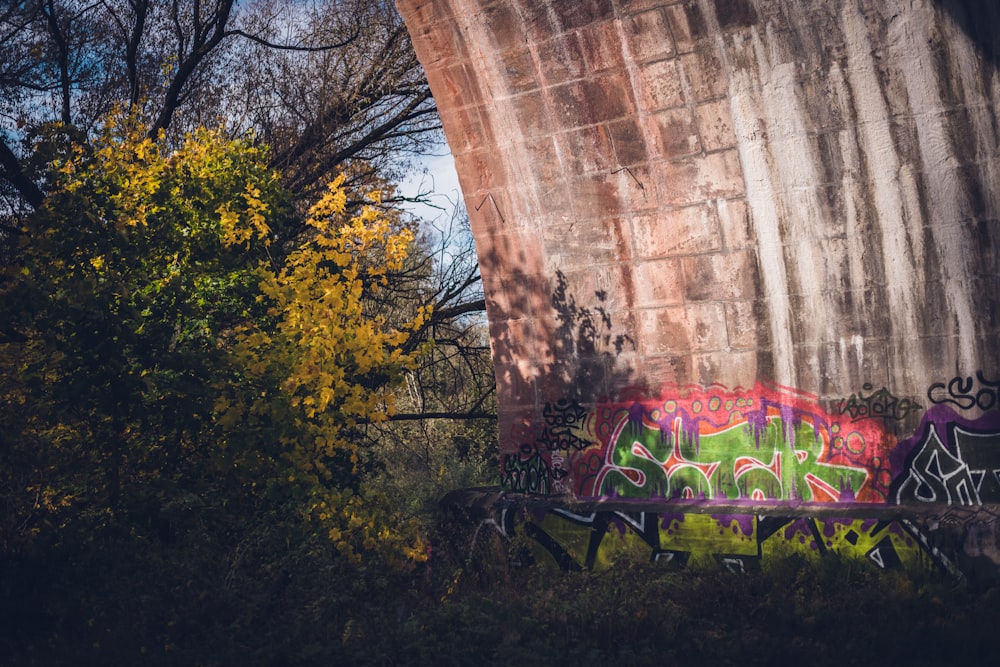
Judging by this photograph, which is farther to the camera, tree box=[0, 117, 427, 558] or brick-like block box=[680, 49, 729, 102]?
brick-like block box=[680, 49, 729, 102]

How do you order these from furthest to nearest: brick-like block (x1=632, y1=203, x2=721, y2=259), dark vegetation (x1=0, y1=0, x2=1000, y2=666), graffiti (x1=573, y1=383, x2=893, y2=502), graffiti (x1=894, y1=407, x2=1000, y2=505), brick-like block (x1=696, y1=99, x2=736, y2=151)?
brick-like block (x1=632, y1=203, x2=721, y2=259)
brick-like block (x1=696, y1=99, x2=736, y2=151)
graffiti (x1=573, y1=383, x2=893, y2=502)
graffiti (x1=894, y1=407, x2=1000, y2=505)
dark vegetation (x1=0, y1=0, x2=1000, y2=666)

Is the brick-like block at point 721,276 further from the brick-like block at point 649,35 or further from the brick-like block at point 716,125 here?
the brick-like block at point 649,35

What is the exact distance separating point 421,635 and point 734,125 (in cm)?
655

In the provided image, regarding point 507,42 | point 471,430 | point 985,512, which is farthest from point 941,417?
point 471,430

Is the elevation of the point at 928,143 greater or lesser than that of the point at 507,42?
lesser

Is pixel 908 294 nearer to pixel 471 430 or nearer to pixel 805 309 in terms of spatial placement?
pixel 805 309

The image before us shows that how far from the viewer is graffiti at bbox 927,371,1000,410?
8.95 meters

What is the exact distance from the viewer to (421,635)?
7.92 m

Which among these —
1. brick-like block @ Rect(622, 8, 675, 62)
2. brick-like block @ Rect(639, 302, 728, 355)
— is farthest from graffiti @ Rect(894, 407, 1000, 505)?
brick-like block @ Rect(622, 8, 675, 62)

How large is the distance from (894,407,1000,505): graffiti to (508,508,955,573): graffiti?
559 millimetres

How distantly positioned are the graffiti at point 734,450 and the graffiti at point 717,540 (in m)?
0.45

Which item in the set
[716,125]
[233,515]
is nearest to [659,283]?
[716,125]

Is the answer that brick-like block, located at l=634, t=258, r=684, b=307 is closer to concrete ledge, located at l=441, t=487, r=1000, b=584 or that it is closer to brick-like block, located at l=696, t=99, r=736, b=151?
brick-like block, located at l=696, t=99, r=736, b=151

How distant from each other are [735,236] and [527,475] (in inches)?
160
